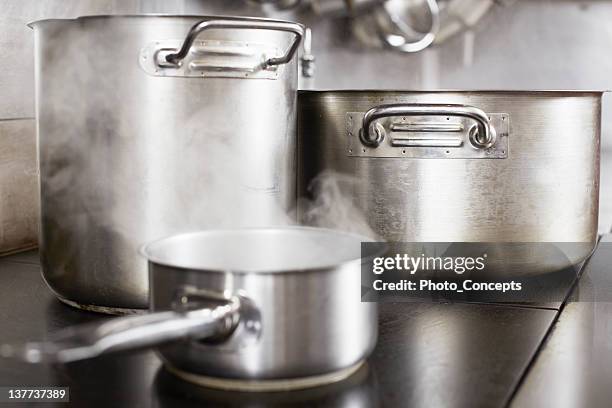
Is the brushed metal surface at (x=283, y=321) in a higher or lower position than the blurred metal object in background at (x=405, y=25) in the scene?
lower

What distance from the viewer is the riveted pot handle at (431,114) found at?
843 mm

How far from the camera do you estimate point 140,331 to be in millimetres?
486

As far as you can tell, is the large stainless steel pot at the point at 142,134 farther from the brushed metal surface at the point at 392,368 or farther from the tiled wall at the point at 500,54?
the tiled wall at the point at 500,54

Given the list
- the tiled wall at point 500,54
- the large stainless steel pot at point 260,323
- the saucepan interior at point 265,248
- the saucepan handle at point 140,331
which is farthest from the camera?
the tiled wall at point 500,54

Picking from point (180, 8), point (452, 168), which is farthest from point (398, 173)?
point (180, 8)

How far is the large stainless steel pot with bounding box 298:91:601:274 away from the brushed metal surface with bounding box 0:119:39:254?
0.51 meters

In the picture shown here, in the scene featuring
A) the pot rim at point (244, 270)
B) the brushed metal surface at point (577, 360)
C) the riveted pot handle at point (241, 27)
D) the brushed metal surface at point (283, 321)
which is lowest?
the brushed metal surface at point (577, 360)

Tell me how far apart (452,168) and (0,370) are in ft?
1.71

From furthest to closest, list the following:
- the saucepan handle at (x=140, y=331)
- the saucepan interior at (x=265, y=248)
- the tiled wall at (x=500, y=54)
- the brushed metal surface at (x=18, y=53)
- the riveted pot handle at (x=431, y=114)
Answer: the tiled wall at (x=500, y=54)
the brushed metal surface at (x=18, y=53)
the riveted pot handle at (x=431, y=114)
the saucepan interior at (x=265, y=248)
the saucepan handle at (x=140, y=331)

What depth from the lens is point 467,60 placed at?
190 cm

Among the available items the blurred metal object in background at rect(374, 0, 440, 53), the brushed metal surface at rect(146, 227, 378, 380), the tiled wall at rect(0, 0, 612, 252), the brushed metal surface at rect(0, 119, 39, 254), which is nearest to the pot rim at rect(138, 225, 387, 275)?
the brushed metal surface at rect(146, 227, 378, 380)

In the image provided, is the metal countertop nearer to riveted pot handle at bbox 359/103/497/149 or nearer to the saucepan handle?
the saucepan handle

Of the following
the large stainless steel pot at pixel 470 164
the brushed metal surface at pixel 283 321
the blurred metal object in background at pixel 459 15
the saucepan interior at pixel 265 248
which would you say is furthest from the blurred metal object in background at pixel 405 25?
the brushed metal surface at pixel 283 321

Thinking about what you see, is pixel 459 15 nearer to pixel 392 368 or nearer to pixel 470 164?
pixel 470 164
